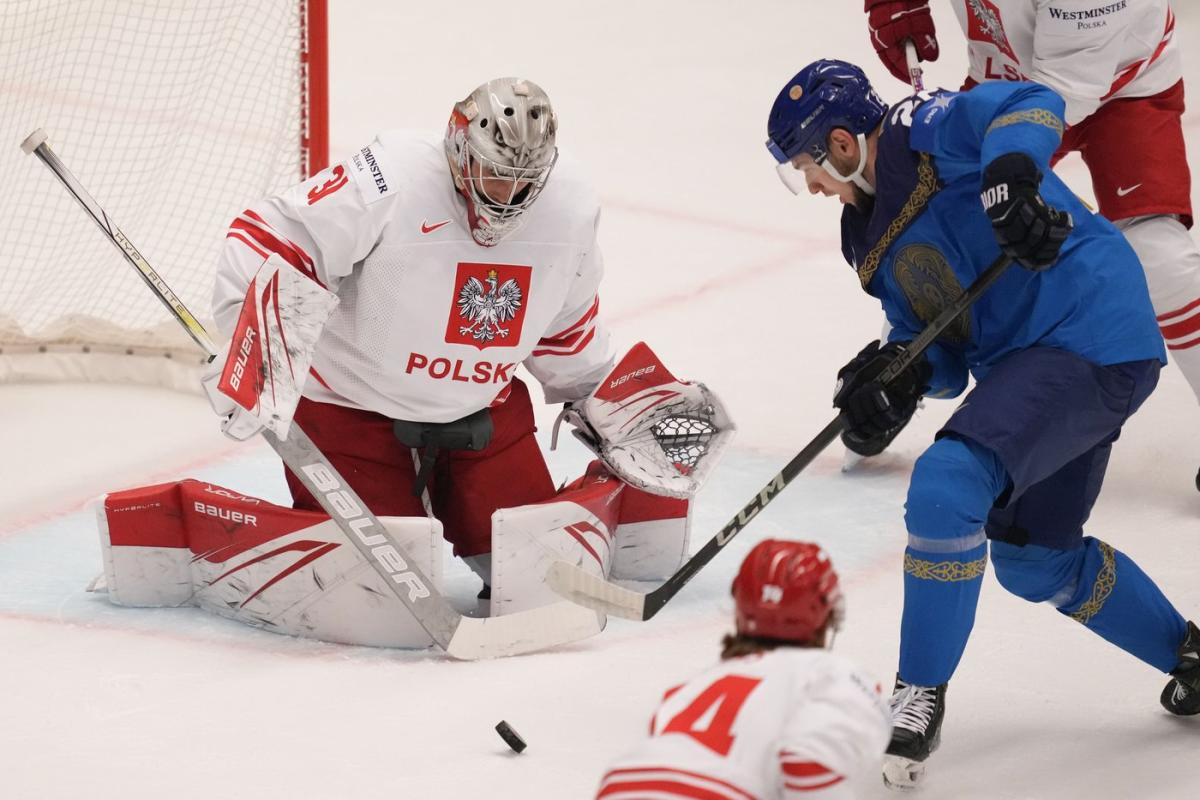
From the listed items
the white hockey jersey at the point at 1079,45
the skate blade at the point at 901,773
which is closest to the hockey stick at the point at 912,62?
the white hockey jersey at the point at 1079,45

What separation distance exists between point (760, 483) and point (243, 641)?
4.21 ft

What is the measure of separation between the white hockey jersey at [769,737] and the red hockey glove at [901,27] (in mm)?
2337

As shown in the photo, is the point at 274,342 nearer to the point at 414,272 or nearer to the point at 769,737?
the point at 414,272

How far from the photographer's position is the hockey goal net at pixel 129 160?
170 inches

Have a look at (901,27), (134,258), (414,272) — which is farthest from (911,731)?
(901,27)

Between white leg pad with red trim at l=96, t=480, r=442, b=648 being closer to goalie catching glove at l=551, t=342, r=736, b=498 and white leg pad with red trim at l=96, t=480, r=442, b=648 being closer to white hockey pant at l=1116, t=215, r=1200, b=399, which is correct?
goalie catching glove at l=551, t=342, r=736, b=498

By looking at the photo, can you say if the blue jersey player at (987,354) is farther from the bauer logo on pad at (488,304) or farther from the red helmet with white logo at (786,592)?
the red helmet with white logo at (786,592)

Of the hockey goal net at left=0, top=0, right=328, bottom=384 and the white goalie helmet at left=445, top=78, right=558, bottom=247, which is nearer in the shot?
the white goalie helmet at left=445, top=78, right=558, bottom=247

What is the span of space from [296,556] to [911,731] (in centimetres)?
108

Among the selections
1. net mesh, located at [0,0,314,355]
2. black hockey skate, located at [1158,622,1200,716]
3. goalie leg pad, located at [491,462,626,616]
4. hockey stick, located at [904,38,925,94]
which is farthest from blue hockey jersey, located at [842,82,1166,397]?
net mesh, located at [0,0,314,355]

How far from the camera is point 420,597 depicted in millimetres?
2904

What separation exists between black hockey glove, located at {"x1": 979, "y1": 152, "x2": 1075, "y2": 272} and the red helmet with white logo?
30.7 inches

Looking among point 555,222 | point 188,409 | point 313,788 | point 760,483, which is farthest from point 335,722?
point 188,409

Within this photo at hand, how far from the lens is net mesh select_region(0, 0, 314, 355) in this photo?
14.3 ft
